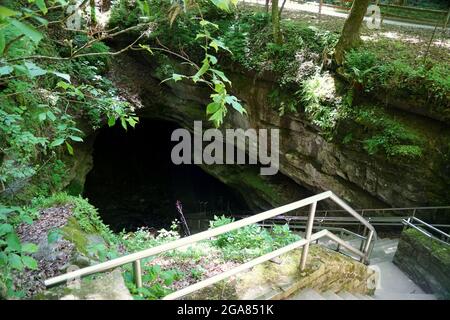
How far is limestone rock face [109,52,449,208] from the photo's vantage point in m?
7.02

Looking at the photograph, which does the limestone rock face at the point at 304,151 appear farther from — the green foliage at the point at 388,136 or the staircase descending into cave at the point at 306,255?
the staircase descending into cave at the point at 306,255

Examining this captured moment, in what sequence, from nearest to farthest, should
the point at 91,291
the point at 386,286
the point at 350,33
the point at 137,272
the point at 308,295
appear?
1. the point at 91,291
2. the point at 137,272
3. the point at 308,295
4. the point at 386,286
5. the point at 350,33

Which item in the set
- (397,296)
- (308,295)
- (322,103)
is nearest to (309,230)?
(308,295)

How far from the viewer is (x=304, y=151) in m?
8.88

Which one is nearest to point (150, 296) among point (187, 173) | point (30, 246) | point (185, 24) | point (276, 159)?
point (30, 246)

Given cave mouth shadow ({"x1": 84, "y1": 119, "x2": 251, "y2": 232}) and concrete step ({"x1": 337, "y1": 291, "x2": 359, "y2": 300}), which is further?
cave mouth shadow ({"x1": 84, "y1": 119, "x2": 251, "y2": 232})

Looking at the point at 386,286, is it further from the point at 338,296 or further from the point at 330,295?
the point at 330,295

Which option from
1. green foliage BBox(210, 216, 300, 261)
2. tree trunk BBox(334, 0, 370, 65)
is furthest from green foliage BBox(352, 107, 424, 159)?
green foliage BBox(210, 216, 300, 261)

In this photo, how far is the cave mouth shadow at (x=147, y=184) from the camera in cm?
1272

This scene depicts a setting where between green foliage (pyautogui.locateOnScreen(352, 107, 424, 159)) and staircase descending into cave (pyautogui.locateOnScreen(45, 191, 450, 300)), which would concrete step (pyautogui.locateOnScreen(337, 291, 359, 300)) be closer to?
staircase descending into cave (pyautogui.locateOnScreen(45, 191, 450, 300))

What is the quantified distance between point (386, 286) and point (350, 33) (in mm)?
5254

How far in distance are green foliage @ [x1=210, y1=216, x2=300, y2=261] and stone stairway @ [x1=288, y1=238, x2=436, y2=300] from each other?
Answer: 0.86m

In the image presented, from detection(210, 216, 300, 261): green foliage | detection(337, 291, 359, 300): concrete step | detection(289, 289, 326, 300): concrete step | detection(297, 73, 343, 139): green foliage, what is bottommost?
detection(337, 291, 359, 300): concrete step

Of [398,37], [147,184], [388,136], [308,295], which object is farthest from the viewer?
[147,184]
